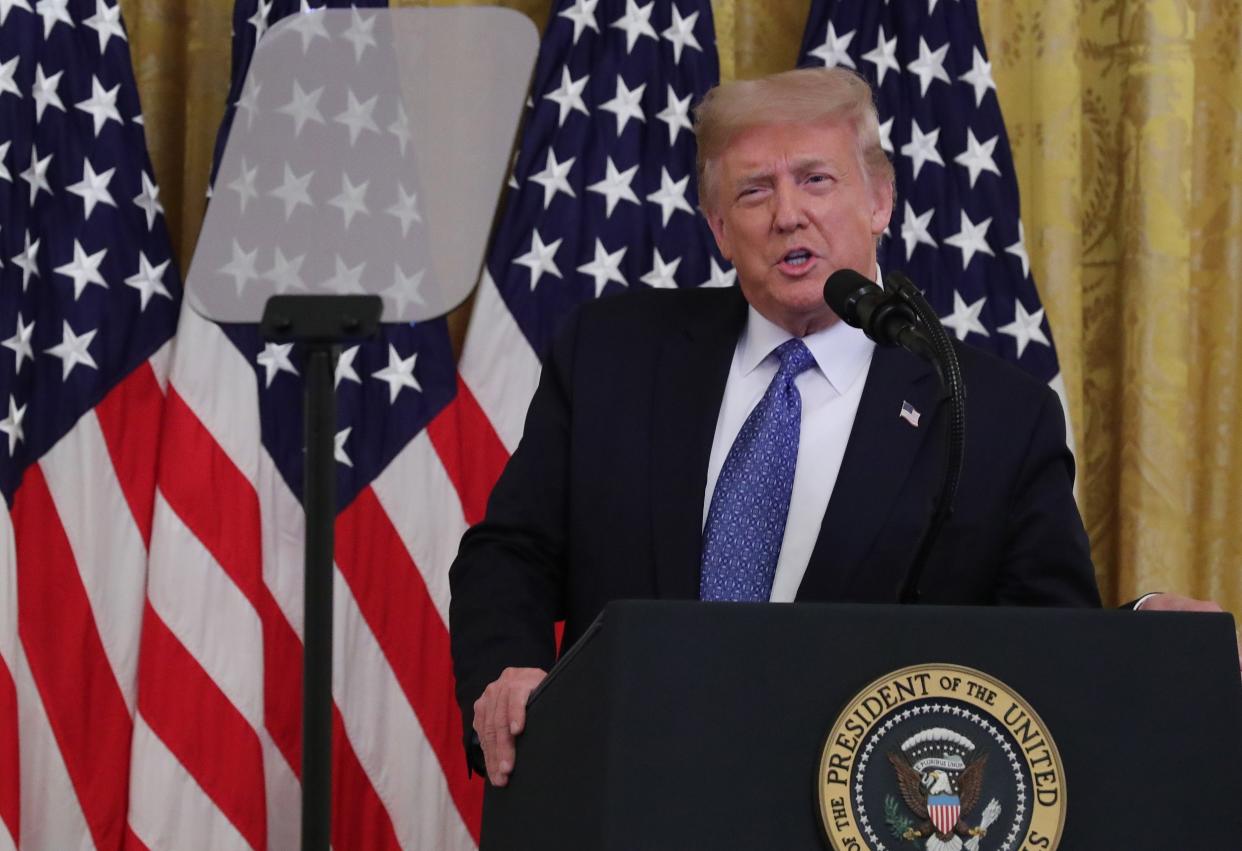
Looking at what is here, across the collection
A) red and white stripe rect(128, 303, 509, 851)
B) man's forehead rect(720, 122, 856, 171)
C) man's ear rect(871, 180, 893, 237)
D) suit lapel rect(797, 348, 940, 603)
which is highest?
man's forehead rect(720, 122, 856, 171)

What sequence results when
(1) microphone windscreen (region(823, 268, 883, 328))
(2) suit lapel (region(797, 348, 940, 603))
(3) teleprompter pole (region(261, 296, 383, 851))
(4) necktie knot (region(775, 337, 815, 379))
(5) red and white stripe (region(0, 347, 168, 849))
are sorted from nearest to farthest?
(3) teleprompter pole (region(261, 296, 383, 851)), (1) microphone windscreen (region(823, 268, 883, 328)), (2) suit lapel (region(797, 348, 940, 603)), (4) necktie knot (region(775, 337, 815, 379)), (5) red and white stripe (region(0, 347, 168, 849))

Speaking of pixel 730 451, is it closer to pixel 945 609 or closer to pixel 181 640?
pixel 945 609

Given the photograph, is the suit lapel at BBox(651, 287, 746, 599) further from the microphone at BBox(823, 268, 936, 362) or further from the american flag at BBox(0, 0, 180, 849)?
the american flag at BBox(0, 0, 180, 849)

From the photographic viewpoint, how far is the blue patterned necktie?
2195mm

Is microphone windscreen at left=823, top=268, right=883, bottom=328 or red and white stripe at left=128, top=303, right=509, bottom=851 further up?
microphone windscreen at left=823, top=268, right=883, bottom=328

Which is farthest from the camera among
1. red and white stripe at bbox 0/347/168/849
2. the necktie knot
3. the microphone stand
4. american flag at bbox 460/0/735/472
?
american flag at bbox 460/0/735/472

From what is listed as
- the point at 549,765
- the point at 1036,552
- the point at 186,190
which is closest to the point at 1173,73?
the point at 1036,552

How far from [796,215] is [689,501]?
48cm

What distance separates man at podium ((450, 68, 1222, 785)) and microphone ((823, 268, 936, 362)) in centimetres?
49

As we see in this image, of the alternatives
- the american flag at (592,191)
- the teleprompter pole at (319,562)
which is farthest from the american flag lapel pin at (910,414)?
the american flag at (592,191)

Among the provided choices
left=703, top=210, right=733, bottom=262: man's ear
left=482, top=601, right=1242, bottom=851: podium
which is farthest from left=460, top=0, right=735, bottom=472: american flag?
left=482, top=601, right=1242, bottom=851: podium

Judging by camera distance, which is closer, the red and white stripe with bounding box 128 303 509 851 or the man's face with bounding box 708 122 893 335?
the man's face with bounding box 708 122 893 335

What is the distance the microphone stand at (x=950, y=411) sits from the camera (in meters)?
1.61

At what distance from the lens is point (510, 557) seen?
227cm
